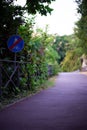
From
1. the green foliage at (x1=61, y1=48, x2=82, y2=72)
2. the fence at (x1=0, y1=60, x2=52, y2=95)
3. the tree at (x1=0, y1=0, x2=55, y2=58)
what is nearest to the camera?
the tree at (x1=0, y1=0, x2=55, y2=58)

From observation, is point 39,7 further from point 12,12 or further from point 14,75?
point 14,75

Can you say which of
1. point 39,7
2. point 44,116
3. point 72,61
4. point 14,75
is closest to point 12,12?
point 39,7

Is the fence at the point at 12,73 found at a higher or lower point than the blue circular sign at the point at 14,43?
lower

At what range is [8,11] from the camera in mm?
13742

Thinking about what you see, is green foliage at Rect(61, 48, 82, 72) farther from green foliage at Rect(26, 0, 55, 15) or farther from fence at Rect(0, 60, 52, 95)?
green foliage at Rect(26, 0, 55, 15)

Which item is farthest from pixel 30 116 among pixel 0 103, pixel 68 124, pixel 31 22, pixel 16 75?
pixel 31 22

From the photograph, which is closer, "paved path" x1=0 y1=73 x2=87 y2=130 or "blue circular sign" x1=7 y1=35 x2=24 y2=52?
"paved path" x1=0 y1=73 x2=87 y2=130

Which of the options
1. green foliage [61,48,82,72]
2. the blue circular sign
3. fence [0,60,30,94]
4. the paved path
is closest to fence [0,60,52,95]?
fence [0,60,30,94]

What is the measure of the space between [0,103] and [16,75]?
147 inches

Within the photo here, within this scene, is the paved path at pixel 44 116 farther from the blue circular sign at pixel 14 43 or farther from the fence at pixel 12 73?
the blue circular sign at pixel 14 43

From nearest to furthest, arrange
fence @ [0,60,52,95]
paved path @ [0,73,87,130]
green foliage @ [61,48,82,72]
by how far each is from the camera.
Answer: paved path @ [0,73,87,130]
fence @ [0,60,52,95]
green foliage @ [61,48,82,72]

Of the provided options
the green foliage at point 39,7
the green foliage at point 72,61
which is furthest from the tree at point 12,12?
the green foliage at point 72,61

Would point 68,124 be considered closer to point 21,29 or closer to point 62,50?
point 21,29

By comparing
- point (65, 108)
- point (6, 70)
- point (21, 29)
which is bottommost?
point (65, 108)
